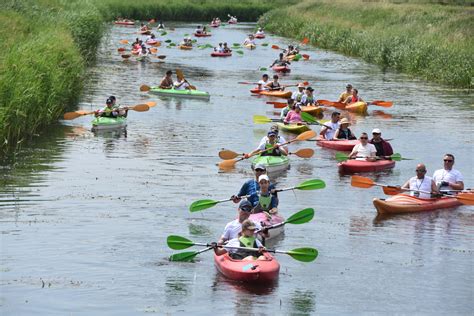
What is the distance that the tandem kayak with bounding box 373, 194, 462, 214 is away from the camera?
64.5 feet

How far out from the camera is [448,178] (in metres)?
20.7

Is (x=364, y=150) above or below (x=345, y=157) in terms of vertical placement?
above

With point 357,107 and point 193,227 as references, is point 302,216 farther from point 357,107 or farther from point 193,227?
point 357,107

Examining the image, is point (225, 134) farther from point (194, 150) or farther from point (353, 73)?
point (353, 73)

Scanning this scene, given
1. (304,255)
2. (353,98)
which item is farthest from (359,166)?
(353,98)

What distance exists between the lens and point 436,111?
113 ft

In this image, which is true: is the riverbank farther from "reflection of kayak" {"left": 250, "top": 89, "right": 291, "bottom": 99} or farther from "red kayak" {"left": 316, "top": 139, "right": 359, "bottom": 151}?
"red kayak" {"left": 316, "top": 139, "right": 359, "bottom": 151}

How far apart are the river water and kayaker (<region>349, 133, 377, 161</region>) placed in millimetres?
563

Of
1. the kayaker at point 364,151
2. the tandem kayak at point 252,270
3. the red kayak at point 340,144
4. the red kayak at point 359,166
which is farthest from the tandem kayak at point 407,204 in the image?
the red kayak at point 340,144

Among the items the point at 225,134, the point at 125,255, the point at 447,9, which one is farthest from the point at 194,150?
the point at 447,9

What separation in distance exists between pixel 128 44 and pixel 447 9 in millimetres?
19434

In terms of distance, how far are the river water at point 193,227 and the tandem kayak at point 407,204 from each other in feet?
0.70

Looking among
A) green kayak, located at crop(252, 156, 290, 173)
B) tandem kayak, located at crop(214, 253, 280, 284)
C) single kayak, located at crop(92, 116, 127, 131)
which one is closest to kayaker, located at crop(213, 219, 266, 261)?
tandem kayak, located at crop(214, 253, 280, 284)

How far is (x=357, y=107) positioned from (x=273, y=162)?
10833 millimetres
